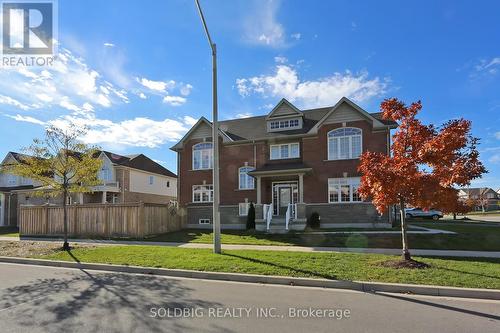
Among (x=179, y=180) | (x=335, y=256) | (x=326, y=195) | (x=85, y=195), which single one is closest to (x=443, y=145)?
(x=335, y=256)

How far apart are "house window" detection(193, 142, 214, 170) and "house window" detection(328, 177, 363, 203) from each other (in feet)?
29.3

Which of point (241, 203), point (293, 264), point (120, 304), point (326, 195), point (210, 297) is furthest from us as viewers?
point (241, 203)

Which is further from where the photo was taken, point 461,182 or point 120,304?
point 461,182

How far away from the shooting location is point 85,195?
111 feet

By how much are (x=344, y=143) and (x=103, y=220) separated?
49.7 ft

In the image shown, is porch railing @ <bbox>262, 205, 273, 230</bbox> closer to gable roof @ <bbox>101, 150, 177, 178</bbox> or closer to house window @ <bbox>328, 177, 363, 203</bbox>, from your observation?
house window @ <bbox>328, 177, 363, 203</bbox>

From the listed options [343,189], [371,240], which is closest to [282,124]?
[343,189]

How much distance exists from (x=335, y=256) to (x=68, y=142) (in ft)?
39.1

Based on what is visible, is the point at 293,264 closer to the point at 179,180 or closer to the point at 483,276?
the point at 483,276

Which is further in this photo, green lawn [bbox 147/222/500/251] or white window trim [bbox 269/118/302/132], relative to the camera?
white window trim [bbox 269/118/302/132]

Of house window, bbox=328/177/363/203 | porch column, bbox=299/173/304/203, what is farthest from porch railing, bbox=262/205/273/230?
house window, bbox=328/177/363/203

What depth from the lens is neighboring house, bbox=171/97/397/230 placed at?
22203mm

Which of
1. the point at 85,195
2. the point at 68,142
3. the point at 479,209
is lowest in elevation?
the point at 479,209

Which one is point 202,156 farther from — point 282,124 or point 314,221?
point 314,221
